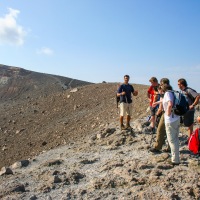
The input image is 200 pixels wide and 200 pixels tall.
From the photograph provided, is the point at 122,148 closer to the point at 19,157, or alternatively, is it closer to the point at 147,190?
the point at 147,190

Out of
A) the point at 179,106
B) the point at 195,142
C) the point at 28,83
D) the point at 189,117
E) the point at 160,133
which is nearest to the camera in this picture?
the point at 179,106

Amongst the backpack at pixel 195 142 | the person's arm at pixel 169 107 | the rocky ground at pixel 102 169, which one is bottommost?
the rocky ground at pixel 102 169

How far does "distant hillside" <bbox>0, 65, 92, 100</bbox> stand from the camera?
39.1 meters

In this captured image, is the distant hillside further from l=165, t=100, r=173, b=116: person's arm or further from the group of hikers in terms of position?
l=165, t=100, r=173, b=116: person's arm

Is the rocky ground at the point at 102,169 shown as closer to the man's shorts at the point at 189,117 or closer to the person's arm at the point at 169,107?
the man's shorts at the point at 189,117

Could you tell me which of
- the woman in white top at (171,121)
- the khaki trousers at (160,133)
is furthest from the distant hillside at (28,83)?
the woman in white top at (171,121)

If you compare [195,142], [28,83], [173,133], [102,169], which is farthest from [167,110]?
[28,83]

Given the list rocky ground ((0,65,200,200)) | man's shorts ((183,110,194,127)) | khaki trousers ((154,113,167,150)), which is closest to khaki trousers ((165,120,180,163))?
rocky ground ((0,65,200,200))

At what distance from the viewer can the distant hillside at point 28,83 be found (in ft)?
128

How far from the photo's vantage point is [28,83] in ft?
141

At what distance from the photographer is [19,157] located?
16641 millimetres

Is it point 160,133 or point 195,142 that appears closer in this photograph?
point 195,142

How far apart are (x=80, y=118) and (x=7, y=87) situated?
2570cm

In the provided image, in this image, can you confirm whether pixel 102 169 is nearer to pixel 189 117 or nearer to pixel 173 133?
pixel 173 133
